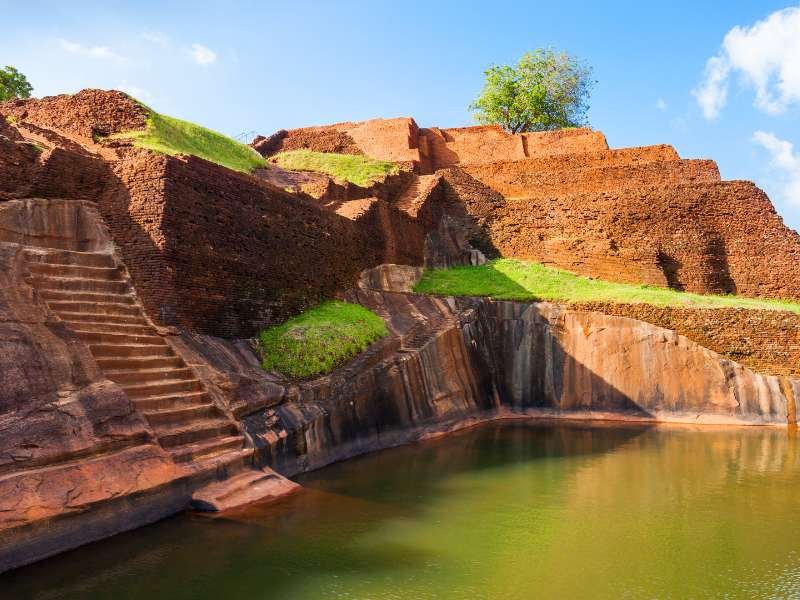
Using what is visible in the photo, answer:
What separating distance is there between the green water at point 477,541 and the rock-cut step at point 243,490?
0.24m

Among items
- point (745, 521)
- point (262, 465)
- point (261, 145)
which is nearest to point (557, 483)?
point (745, 521)

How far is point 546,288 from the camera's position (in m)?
17.8

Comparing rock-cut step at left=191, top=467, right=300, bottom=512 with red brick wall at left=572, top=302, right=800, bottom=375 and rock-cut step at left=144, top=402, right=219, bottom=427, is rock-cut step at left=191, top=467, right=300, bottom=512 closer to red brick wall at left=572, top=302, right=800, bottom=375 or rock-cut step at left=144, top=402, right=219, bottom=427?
rock-cut step at left=144, top=402, right=219, bottom=427

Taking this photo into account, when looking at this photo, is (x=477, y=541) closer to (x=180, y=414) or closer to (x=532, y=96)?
(x=180, y=414)

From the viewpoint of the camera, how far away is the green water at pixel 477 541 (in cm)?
551

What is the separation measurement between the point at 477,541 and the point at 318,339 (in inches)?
224

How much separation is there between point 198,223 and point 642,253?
48.7 ft

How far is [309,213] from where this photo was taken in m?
13.6

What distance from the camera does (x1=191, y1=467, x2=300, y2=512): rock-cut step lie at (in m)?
7.35

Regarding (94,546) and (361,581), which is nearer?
(361,581)

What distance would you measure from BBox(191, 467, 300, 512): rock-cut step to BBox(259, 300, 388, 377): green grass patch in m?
2.43

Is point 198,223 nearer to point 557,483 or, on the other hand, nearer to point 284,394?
point 284,394

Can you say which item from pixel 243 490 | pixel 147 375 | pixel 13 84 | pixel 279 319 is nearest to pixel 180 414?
pixel 147 375

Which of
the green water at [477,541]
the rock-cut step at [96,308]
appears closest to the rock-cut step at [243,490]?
the green water at [477,541]
